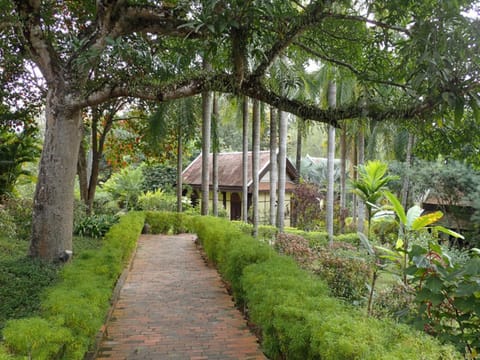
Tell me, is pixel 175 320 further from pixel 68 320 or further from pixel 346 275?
pixel 346 275

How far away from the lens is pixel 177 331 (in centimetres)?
591

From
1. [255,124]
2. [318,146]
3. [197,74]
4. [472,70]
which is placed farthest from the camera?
[318,146]

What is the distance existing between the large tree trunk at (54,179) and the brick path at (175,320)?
168 centimetres

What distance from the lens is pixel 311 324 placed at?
361 centimetres

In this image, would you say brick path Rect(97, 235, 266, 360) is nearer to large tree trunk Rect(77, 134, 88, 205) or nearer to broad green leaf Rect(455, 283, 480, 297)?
broad green leaf Rect(455, 283, 480, 297)

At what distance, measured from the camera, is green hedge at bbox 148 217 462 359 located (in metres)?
2.97

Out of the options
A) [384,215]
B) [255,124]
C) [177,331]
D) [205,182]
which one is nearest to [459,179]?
[255,124]

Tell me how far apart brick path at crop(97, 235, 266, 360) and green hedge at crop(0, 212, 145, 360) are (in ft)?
2.51

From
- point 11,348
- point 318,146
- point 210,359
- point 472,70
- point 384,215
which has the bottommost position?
point 210,359

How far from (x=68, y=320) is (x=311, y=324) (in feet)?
7.44

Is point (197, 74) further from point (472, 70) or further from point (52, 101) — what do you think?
point (472, 70)

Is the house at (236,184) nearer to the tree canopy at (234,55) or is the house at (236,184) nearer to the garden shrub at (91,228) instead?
the garden shrub at (91,228)

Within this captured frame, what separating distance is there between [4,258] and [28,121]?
541cm

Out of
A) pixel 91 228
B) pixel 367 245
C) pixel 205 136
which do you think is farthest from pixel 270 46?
pixel 205 136
